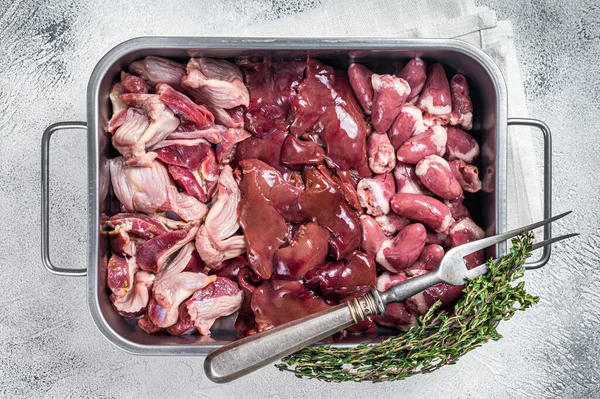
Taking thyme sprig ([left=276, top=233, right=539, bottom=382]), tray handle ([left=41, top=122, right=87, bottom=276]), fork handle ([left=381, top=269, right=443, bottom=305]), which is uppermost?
tray handle ([left=41, top=122, right=87, bottom=276])

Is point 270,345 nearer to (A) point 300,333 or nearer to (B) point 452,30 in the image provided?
(A) point 300,333

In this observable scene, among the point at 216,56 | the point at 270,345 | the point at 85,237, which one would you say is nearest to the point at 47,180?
the point at 85,237

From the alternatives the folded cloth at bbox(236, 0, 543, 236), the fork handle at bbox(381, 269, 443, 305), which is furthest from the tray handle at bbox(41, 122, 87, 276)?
the fork handle at bbox(381, 269, 443, 305)

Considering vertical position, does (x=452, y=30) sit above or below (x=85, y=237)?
above

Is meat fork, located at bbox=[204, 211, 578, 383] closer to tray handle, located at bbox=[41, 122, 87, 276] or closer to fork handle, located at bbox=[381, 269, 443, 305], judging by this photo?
fork handle, located at bbox=[381, 269, 443, 305]

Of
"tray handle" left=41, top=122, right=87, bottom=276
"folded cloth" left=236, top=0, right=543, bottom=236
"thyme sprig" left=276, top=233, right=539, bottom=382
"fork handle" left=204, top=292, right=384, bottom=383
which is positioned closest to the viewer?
"fork handle" left=204, top=292, right=384, bottom=383

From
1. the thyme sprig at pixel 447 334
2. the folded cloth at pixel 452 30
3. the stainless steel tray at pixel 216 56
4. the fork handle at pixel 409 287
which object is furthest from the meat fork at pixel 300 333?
the folded cloth at pixel 452 30

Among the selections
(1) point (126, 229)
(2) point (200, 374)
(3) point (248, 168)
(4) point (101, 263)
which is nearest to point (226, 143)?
(3) point (248, 168)
